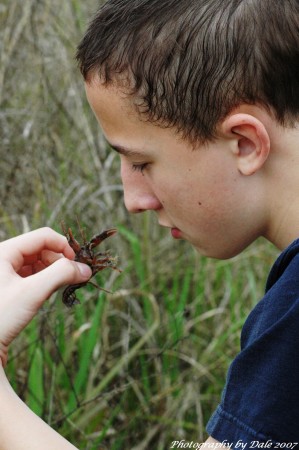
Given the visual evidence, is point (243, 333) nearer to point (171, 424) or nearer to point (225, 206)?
point (225, 206)

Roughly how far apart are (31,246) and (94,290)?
1.01 metres

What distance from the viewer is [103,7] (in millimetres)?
1525

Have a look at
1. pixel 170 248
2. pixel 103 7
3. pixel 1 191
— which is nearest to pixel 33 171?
pixel 1 191

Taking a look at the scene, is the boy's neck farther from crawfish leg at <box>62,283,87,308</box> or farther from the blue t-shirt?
crawfish leg at <box>62,283,87,308</box>

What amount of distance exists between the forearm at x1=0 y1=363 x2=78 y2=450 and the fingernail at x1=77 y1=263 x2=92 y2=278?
24 centimetres

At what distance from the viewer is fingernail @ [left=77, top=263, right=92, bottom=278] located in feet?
4.43

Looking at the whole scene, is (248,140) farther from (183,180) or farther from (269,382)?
(269,382)

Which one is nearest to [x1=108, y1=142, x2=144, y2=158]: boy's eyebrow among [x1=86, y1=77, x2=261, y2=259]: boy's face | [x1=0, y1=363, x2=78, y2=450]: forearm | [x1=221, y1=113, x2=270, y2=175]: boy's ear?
[x1=86, y1=77, x2=261, y2=259]: boy's face

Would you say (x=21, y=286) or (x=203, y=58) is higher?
(x=203, y=58)

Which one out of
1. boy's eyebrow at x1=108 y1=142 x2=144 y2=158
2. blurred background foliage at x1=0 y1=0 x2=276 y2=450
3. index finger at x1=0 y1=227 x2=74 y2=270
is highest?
boy's eyebrow at x1=108 y1=142 x2=144 y2=158

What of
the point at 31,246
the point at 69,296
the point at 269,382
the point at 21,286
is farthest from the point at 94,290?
Result: the point at 269,382

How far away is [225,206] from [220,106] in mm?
→ 175

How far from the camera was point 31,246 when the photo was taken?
139cm

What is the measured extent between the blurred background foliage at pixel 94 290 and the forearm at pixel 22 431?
0.69 m
